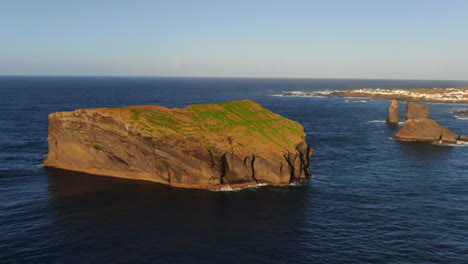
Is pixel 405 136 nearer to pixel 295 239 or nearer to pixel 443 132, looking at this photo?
pixel 443 132

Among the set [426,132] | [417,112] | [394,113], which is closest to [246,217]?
[426,132]

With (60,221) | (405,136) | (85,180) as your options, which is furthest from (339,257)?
(405,136)

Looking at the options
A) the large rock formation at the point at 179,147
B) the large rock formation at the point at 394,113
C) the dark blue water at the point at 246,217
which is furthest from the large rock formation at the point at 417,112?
the large rock formation at the point at 179,147

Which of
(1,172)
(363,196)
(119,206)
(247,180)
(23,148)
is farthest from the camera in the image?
(23,148)

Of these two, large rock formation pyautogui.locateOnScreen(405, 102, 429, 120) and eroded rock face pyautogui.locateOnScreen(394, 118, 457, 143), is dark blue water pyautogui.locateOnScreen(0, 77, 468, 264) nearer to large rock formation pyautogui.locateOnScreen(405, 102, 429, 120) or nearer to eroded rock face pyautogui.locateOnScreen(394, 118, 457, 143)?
eroded rock face pyautogui.locateOnScreen(394, 118, 457, 143)

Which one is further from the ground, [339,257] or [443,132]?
[443,132]
